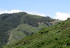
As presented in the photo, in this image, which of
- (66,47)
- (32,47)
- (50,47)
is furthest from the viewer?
(32,47)

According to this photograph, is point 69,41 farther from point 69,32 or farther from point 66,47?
point 69,32

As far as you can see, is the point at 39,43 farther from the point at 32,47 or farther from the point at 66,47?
the point at 66,47

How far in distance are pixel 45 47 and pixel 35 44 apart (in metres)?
4.81

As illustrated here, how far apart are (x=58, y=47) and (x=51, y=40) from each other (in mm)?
7727

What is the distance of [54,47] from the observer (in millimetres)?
35844

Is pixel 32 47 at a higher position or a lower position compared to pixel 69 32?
lower

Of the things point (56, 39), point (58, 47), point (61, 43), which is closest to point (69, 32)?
point (56, 39)

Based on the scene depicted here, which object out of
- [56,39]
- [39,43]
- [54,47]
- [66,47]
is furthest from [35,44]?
[66,47]

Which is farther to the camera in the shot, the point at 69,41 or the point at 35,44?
the point at 35,44

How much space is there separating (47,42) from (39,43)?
1.61 m

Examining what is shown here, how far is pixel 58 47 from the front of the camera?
3481 centimetres

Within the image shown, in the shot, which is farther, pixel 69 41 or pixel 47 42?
pixel 47 42

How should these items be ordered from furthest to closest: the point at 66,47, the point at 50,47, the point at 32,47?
1. the point at 32,47
2. the point at 50,47
3. the point at 66,47

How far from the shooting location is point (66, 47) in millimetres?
33750
